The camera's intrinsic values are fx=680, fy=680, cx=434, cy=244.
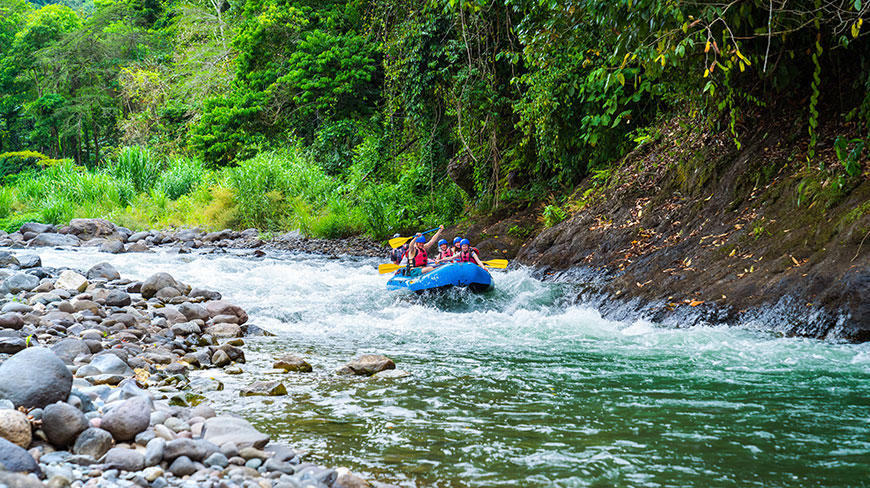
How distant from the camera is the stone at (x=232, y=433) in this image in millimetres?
3008

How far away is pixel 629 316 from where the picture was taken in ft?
22.8

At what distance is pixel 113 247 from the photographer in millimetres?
12945

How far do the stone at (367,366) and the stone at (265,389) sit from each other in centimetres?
59

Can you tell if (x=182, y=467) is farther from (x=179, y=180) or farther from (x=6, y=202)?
(x=6, y=202)

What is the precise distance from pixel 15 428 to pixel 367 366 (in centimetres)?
240

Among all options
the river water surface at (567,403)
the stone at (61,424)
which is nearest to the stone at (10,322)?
the river water surface at (567,403)

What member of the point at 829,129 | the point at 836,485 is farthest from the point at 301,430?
the point at 829,129

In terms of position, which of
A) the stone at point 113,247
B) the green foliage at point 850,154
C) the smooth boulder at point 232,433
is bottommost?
the stone at point 113,247

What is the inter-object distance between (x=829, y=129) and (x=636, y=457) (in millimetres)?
5398

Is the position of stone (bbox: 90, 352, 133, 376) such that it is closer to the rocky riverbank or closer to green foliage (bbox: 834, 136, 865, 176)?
the rocky riverbank

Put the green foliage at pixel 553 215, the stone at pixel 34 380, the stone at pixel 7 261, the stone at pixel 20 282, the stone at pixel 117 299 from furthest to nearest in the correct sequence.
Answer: the green foliage at pixel 553 215 < the stone at pixel 7 261 < the stone at pixel 20 282 < the stone at pixel 117 299 < the stone at pixel 34 380

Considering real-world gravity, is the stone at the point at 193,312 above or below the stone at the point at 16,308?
below

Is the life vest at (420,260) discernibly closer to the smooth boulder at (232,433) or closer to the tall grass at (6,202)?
the smooth boulder at (232,433)

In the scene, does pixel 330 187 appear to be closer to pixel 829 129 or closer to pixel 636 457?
pixel 829 129
